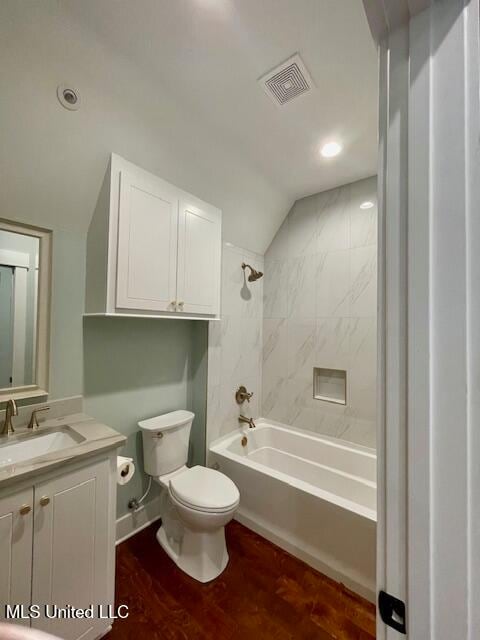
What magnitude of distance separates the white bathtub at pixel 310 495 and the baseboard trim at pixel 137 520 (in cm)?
51

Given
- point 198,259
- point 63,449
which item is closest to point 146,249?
point 198,259

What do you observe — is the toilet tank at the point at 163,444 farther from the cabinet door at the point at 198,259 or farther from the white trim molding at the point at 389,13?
the white trim molding at the point at 389,13

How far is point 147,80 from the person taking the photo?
1287 millimetres

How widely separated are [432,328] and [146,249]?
1.46m

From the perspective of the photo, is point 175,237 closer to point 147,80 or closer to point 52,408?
point 147,80

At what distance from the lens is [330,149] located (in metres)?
1.85

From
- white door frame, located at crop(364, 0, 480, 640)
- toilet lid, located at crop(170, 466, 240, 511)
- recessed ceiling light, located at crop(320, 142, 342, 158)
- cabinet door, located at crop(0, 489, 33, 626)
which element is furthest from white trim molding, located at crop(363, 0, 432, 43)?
toilet lid, located at crop(170, 466, 240, 511)

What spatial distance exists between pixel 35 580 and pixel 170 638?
696 millimetres

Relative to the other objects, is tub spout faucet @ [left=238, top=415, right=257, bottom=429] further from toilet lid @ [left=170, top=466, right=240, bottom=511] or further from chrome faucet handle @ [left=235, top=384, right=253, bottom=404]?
toilet lid @ [left=170, top=466, right=240, bottom=511]

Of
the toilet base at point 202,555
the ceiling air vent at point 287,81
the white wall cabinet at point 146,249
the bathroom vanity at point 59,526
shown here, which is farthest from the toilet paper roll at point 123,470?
the ceiling air vent at point 287,81

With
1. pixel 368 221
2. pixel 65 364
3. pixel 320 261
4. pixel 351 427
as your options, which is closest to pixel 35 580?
pixel 65 364

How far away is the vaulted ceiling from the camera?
3.44ft

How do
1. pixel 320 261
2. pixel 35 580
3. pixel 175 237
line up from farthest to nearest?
pixel 320 261 → pixel 175 237 → pixel 35 580

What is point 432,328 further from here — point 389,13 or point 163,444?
point 163,444
